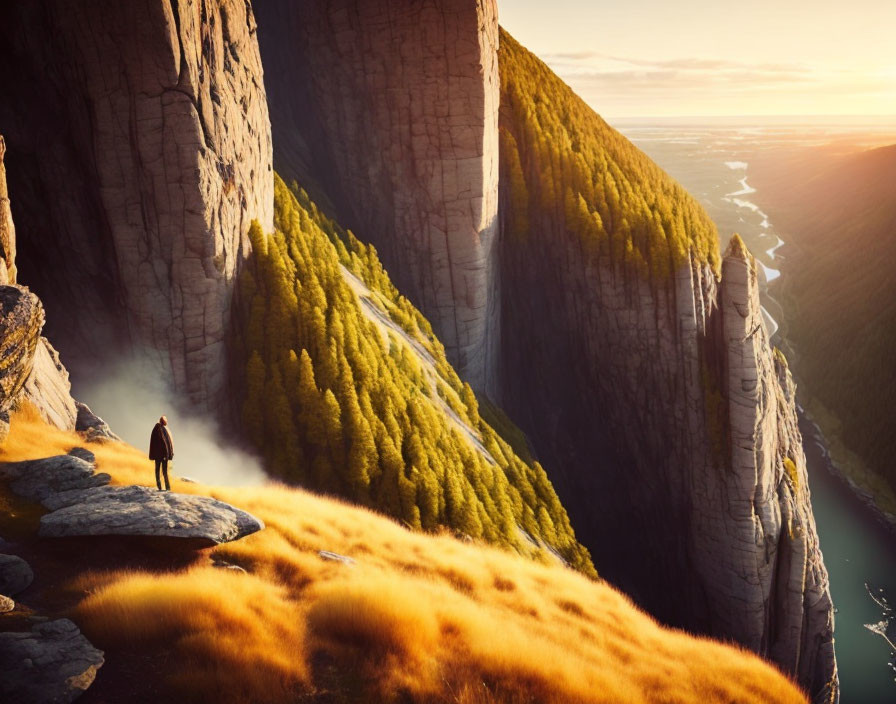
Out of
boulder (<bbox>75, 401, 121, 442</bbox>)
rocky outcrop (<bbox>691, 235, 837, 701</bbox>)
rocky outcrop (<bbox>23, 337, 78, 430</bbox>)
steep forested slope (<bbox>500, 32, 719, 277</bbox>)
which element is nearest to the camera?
rocky outcrop (<bbox>23, 337, 78, 430</bbox>)

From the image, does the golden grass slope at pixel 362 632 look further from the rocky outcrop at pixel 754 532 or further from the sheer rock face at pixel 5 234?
the rocky outcrop at pixel 754 532

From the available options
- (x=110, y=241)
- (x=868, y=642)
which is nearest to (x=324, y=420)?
(x=110, y=241)

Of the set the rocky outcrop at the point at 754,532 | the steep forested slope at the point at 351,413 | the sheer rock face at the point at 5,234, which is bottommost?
the rocky outcrop at the point at 754,532

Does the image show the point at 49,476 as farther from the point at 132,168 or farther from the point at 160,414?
the point at 132,168

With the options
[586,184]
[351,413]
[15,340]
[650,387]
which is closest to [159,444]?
[15,340]


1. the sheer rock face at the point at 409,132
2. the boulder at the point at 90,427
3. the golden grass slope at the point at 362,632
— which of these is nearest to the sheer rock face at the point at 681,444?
the sheer rock face at the point at 409,132

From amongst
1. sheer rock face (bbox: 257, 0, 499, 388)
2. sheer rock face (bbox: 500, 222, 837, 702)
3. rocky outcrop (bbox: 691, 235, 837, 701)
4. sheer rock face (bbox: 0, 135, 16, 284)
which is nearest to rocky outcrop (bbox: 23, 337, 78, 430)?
sheer rock face (bbox: 0, 135, 16, 284)

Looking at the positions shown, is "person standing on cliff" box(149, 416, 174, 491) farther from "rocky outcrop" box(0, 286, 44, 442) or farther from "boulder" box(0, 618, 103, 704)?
"boulder" box(0, 618, 103, 704)
